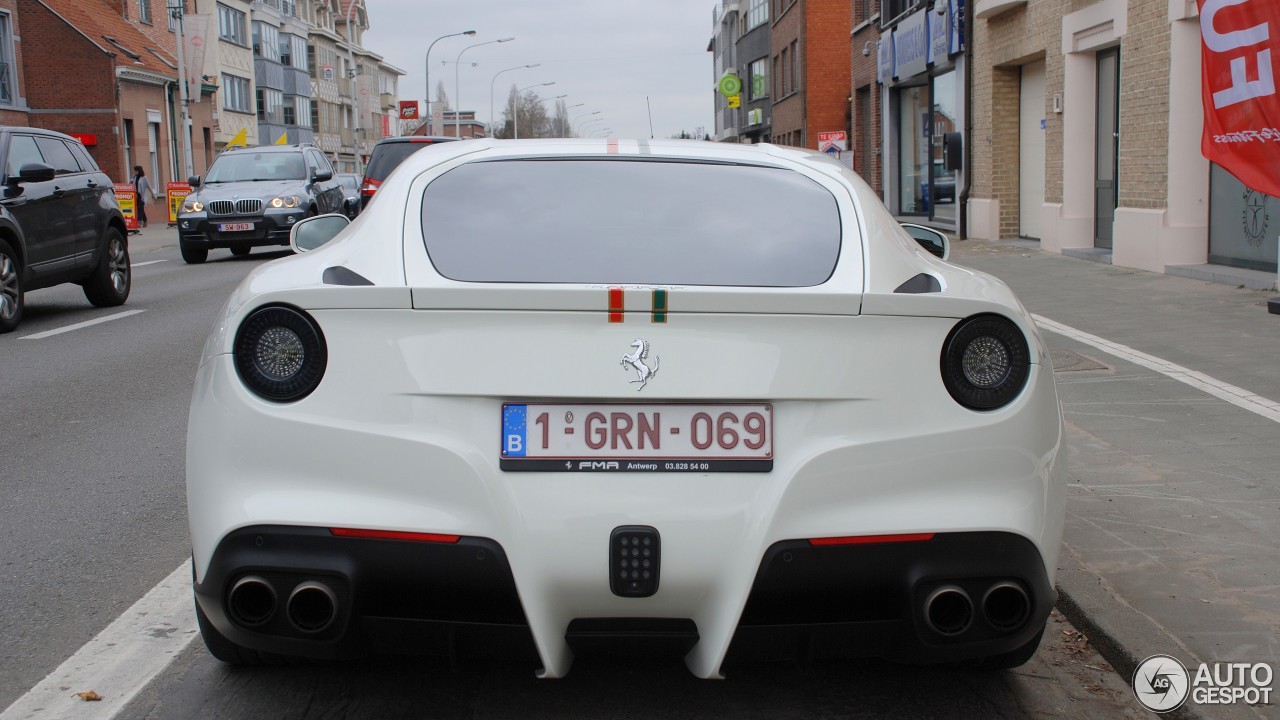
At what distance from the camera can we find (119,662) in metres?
3.52

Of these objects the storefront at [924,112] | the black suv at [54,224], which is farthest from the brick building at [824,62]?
the black suv at [54,224]

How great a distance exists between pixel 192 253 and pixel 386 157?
3.74 meters

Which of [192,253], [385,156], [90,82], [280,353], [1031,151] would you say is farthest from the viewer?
[90,82]

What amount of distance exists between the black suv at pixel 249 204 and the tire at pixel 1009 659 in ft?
57.9

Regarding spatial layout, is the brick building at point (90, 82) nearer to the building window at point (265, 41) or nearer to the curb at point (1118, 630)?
the building window at point (265, 41)

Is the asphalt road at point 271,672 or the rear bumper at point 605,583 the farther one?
the asphalt road at point 271,672

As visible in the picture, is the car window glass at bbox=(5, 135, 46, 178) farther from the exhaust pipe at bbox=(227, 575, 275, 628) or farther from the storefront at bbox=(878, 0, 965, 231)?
the storefront at bbox=(878, 0, 965, 231)

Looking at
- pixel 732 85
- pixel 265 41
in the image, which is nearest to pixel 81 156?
pixel 732 85

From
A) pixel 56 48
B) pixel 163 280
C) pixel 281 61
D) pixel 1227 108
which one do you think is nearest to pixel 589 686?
pixel 1227 108

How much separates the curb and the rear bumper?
67 centimetres

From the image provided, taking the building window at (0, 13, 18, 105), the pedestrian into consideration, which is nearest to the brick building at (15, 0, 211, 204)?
the building window at (0, 13, 18, 105)

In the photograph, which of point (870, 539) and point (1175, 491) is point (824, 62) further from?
point (870, 539)

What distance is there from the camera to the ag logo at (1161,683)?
10.7 ft

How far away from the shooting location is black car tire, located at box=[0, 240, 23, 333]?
460 inches
